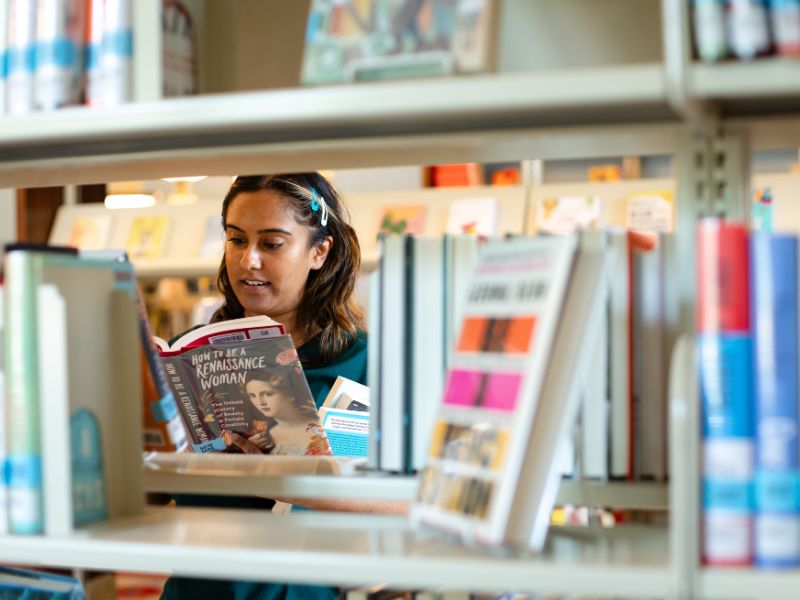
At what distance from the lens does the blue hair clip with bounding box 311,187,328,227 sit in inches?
102

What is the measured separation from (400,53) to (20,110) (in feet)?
1.71

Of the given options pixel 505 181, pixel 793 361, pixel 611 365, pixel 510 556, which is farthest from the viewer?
pixel 505 181

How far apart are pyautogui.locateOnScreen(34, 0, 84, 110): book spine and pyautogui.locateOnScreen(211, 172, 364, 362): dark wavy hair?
3.75ft

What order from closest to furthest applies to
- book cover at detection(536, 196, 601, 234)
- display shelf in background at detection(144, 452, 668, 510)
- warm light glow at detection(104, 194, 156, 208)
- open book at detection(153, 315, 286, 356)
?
Answer: display shelf in background at detection(144, 452, 668, 510) → open book at detection(153, 315, 286, 356) → book cover at detection(536, 196, 601, 234) → warm light glow at detection(104, 194, 156, 208)

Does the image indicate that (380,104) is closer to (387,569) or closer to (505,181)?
(387,569)

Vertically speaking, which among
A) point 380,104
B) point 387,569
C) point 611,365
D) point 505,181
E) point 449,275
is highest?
point 505,181

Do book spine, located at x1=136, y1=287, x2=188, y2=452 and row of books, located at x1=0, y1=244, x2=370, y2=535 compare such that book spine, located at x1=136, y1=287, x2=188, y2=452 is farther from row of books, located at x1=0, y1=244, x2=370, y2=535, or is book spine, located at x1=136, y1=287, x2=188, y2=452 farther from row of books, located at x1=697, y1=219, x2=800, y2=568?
row of books, located at x1=697, y1=219, x2=800, y2=568

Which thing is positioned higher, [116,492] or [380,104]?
[380,104]

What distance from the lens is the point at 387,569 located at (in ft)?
3.72

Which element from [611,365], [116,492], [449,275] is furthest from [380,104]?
[116,492]

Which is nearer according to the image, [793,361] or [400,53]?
[793,361]

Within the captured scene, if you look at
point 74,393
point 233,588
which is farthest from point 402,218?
point 74,393

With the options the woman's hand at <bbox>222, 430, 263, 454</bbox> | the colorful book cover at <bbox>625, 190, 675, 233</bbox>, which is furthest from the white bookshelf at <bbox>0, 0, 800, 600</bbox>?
the colorful book cover at <bbox>625, 190, 675, 233</bbox>

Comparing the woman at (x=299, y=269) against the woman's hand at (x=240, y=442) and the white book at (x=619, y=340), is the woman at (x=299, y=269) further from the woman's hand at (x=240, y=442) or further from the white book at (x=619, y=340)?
the white book at (x=619, y=340)
